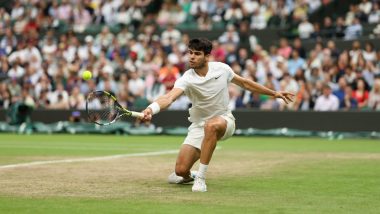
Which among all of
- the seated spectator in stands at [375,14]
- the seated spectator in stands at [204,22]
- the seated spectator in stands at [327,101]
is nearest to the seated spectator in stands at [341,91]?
the seated spectator in stands at [327,101]

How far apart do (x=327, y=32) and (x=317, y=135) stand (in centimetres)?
472

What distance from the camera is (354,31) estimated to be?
2512cm

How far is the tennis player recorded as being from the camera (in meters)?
9.91

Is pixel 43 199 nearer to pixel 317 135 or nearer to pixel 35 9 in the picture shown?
pixel 317 135

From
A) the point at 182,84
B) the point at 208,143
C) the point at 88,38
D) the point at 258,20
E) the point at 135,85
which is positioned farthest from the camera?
the point at 88,38

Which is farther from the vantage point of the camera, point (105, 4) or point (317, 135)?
point (105, 4)

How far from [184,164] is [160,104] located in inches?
47.4

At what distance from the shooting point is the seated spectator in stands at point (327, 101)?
72.5ft

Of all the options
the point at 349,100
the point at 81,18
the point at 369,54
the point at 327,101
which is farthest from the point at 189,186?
the point at 81,18

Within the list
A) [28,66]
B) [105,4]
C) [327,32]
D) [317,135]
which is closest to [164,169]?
[317,135]

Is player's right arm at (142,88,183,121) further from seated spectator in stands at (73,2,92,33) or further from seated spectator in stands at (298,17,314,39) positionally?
seated spectator in stands at (73,2,92,33)

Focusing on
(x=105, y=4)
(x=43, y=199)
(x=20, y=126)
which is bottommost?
(x=20, y=126)

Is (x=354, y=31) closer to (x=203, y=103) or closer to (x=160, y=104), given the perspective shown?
(x=203, y=103)

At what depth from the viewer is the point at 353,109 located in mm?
22000
